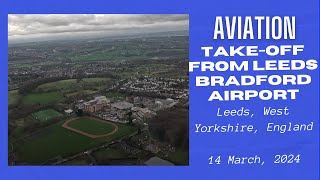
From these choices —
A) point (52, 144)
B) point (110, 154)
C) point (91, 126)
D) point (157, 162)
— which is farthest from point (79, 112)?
point (157, 162)

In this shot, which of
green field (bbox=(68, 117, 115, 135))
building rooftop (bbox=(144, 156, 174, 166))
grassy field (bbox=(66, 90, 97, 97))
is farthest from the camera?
grassy field (bbox=(66, 90, 97, 97))

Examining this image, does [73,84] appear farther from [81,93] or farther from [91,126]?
[91,126]

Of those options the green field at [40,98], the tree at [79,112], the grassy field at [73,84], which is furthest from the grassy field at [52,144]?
the grassy field at [73,84]

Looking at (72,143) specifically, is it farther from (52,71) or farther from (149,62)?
(149,62)

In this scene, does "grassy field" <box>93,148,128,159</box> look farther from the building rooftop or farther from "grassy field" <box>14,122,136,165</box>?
Result: the building rooftop

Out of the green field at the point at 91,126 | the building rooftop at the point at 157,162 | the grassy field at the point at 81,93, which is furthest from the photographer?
the grassy field at the point at 81,93

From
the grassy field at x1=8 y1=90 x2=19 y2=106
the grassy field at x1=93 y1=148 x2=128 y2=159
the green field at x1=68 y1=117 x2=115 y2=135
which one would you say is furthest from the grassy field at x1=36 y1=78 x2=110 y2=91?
the grassy field at x1=93 y1=148 x2=128 y2=159

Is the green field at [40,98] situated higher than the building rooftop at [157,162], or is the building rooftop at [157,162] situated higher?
the green field at [40,98]

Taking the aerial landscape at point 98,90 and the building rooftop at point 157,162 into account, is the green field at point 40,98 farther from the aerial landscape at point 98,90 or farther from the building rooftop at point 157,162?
the building rooftop at point 157,162
